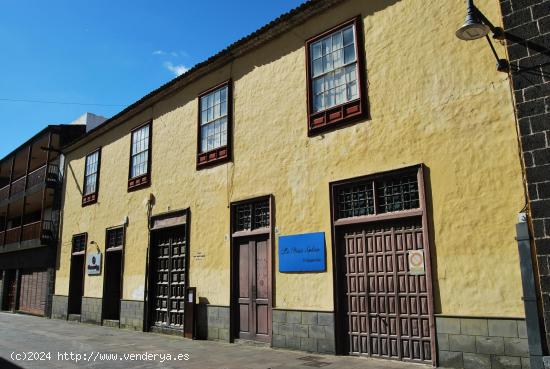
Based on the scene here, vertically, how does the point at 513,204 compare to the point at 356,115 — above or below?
below

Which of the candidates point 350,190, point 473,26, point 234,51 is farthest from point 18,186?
point 473,26

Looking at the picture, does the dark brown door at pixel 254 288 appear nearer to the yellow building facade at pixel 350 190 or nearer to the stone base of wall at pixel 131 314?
the yellow building facade at pixel 350 190

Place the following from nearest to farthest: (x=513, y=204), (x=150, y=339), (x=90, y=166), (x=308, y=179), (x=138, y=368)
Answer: (x=513, y=204), (x=138, y=368), (x=308, y=179), (x=150, y=339), (x=90, y=166)

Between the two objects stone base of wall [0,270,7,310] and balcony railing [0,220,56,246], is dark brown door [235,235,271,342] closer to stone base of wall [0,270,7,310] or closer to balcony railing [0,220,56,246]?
balcony railing [0,220,56,246]

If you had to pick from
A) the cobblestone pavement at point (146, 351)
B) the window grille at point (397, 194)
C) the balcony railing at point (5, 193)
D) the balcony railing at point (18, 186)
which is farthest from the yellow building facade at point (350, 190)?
the balcony railing at point (5, 193)

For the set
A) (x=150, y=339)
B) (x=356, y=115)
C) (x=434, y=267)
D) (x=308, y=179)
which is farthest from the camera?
(x=150, y=339)

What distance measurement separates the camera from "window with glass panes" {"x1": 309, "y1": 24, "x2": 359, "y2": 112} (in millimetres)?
9633

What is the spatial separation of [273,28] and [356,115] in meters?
3.49

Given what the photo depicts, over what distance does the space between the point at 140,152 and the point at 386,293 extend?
416 inches

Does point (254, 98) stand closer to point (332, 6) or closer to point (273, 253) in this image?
point (332, 6)

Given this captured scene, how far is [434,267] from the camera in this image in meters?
7.75

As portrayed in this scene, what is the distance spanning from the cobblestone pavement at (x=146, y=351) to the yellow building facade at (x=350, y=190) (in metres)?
0.50

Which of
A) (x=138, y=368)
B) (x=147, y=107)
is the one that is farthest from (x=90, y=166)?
(x=138, y=368)

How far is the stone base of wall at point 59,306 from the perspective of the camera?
19.1 m
